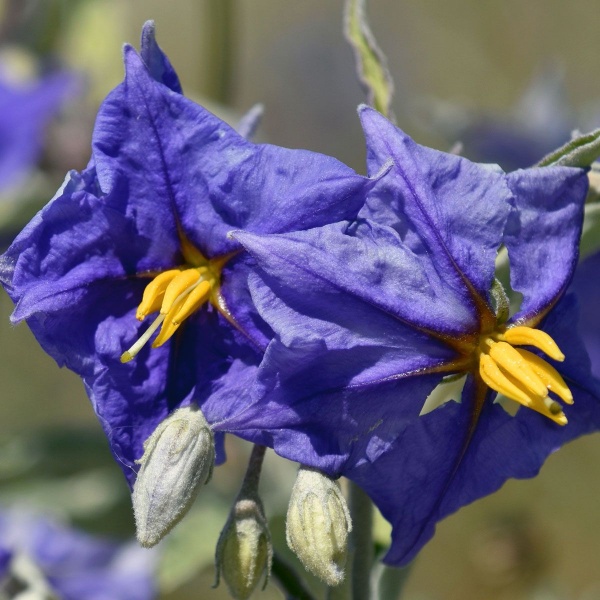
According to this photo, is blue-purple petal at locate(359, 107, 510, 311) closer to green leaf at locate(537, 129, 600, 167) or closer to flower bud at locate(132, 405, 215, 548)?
green leaf at locate(537, 129, 600, 167)

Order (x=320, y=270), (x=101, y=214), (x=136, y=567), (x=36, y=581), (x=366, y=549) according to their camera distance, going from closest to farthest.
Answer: (x=320, y=270)
(x=101, y=214)
(x=366, y=549)
(x=36, y=581)
(x=136, y=567)

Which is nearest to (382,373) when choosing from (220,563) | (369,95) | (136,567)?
(220,563)

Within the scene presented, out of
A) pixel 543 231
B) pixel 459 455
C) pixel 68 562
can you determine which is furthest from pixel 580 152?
pixel 68 562

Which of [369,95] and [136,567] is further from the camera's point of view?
[136,567]

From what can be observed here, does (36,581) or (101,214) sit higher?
(101,214)

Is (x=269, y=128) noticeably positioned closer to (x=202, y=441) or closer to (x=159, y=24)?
(x=159, y=24)

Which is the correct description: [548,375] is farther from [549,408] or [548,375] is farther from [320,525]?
[320,525]
